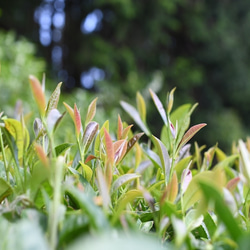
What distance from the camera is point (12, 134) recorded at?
1.41 ft

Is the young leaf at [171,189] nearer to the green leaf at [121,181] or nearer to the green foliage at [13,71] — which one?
the green leaf at [121,181]

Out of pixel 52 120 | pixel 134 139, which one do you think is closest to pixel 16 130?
pixel 52 120

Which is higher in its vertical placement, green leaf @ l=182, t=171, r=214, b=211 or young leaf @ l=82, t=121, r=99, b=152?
young leaf @ l=82, t=121, r=99, b=152

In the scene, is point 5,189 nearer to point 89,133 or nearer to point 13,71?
point 89,133

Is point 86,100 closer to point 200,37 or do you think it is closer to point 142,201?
point 142,201

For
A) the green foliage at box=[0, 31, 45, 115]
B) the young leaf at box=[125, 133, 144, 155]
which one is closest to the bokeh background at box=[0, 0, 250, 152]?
the green foliage at box=[0, 31, 45, 115]

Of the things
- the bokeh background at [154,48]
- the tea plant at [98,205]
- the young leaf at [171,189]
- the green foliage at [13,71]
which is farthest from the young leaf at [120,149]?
the bokeh background at [154,48]

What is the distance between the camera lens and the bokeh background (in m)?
7.50

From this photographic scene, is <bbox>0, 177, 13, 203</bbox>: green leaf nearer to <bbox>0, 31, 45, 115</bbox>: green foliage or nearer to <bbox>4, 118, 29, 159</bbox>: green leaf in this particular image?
<bbox>4, 118, 29, 159</bbox>: green leaf

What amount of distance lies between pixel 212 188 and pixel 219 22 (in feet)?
29.6

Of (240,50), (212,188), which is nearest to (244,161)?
(212,188)

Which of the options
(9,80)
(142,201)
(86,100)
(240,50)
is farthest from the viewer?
(240,50)

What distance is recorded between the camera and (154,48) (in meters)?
8.91

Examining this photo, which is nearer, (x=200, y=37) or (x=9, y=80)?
(x=9, y=80)
